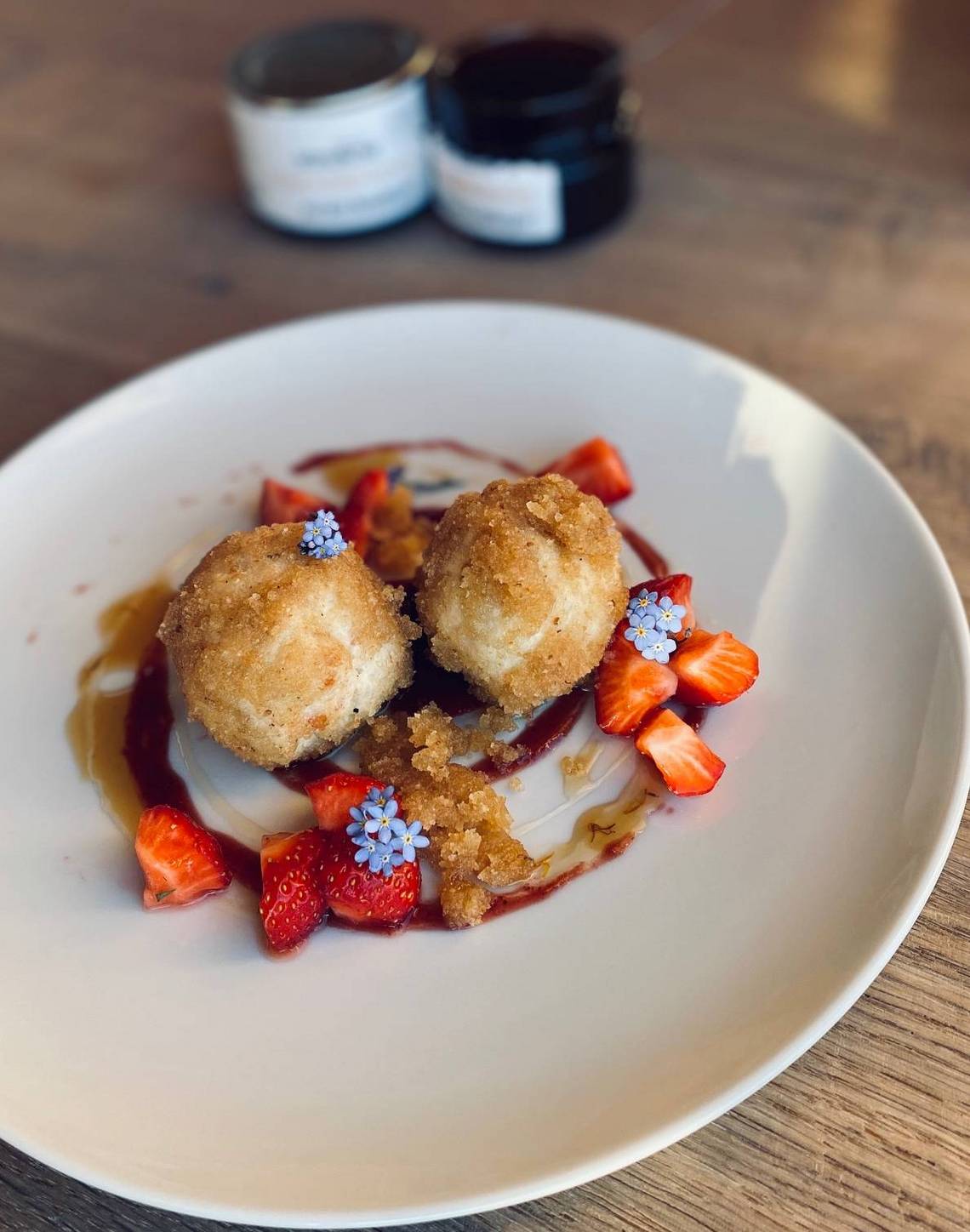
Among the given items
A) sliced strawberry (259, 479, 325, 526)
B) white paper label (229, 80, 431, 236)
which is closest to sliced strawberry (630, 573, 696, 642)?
sliced strawberry (259, 479, 325, 526)

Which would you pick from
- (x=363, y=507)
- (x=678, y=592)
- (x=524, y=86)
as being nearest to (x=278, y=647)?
(x=363, y=507)

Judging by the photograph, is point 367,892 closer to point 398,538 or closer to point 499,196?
point 398,538

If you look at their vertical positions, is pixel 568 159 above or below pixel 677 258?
above

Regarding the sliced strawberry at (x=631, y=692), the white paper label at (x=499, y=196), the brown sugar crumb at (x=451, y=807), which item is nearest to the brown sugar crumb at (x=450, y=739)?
the brown sugar crumb at (x=451, y=807)

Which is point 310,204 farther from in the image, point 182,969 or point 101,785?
point 182,969

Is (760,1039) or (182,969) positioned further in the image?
(182,969)

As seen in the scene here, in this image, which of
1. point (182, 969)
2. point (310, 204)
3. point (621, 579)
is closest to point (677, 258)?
point (310, 204)
